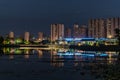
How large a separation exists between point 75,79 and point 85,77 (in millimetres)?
1278

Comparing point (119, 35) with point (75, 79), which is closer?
point (75, 79)

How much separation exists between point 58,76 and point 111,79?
650 centimetres

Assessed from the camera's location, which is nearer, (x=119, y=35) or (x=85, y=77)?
(x=85, y=77)

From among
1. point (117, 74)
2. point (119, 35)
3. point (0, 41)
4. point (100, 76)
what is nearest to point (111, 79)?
point (117, 74)

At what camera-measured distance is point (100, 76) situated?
918 inches

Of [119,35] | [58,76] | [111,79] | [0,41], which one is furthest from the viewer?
[0,41]

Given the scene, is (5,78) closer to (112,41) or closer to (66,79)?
(66,79)

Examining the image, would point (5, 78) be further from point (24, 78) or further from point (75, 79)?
point (75, 79)

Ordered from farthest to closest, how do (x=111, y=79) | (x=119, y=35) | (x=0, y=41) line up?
(x=0, y=41) < (x=119, y=35) < (x=111, y=79)

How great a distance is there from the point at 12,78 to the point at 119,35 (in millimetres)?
70039

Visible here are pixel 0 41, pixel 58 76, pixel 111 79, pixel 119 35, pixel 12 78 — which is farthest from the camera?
pixel 0 41

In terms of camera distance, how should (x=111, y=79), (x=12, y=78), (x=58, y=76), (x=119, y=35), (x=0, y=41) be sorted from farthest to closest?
(x=0, y=41) → (x=119, y=35) → (x=58, y=76) → (x=12, y=78) → (x=111, y=79)

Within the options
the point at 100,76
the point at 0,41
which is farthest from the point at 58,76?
the point at 0,41

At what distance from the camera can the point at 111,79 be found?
19.2 m
